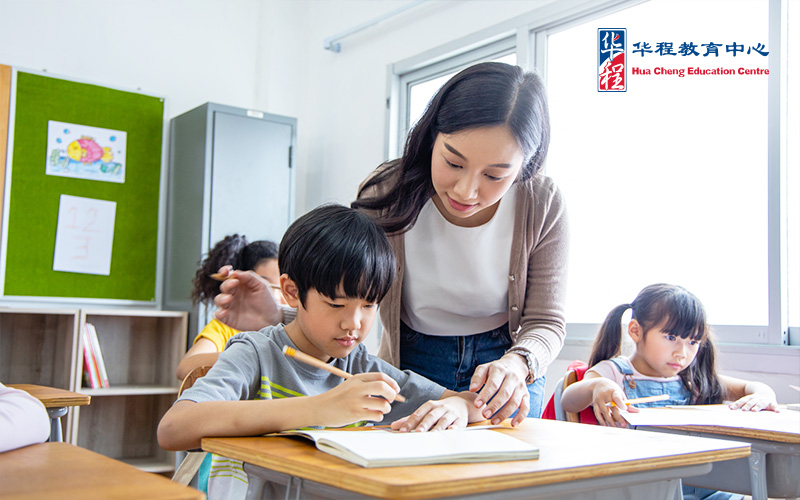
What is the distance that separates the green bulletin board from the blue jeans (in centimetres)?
268

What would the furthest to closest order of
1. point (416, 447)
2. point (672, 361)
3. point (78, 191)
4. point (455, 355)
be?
point (78, 191), point (672, 361), point (455, 355), point (416, 447)

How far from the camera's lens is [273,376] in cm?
122

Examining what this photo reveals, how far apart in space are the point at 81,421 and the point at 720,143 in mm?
3185

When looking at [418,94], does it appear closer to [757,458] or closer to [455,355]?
[455,355]

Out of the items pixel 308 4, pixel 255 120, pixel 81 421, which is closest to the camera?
pixel 81 421

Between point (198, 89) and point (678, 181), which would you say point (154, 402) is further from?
point (678, 181)

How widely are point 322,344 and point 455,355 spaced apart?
0.32m

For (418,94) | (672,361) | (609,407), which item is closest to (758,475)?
(609,407)

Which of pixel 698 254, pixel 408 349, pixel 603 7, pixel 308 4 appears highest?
pixel 308 4

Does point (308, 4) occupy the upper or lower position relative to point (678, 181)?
upper

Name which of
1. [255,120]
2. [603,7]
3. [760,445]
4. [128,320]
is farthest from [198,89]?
[760,445]

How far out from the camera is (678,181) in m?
2.92

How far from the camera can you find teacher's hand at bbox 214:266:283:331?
2092mm

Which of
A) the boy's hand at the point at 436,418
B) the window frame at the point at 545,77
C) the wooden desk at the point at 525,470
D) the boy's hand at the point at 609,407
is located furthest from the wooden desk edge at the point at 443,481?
the window frame at the point at 545,77
